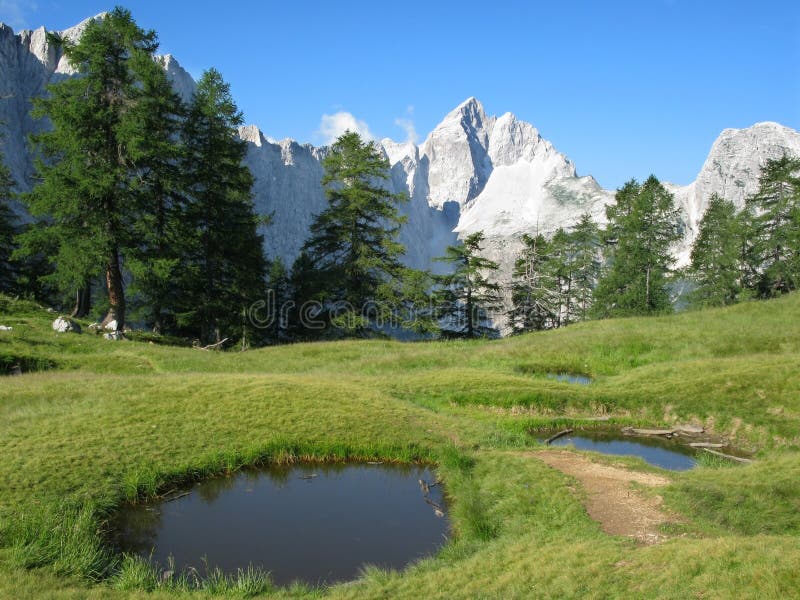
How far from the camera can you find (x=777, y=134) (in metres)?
193

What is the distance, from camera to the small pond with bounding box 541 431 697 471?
17.4 meters

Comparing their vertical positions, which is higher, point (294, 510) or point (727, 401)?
point (727, 401)

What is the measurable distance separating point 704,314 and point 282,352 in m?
28.8

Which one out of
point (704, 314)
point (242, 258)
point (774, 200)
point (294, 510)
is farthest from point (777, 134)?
point (294, 510)

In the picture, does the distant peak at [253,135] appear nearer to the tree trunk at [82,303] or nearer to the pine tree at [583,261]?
the pine tree at [583,261]

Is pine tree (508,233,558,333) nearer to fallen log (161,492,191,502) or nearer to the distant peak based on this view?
fallen log (161,492,191,502)

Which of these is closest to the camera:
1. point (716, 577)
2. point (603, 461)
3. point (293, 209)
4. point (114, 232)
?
point (716, 577)

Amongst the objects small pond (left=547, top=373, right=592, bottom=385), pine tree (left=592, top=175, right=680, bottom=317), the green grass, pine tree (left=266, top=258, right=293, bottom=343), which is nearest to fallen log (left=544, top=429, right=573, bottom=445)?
the green grass

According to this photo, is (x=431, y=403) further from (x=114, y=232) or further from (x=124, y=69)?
(x=124, y=69)

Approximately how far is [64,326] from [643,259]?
5411cm

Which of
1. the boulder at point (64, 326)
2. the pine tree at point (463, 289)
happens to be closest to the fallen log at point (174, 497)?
the boulder at point (64, 326)

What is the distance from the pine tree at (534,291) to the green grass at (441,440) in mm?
33853

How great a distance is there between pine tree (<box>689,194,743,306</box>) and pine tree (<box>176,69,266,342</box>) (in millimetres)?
52030

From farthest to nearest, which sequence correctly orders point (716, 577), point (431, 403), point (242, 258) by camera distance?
point (242, 258)
point (431, 403)
point (716, 577)
